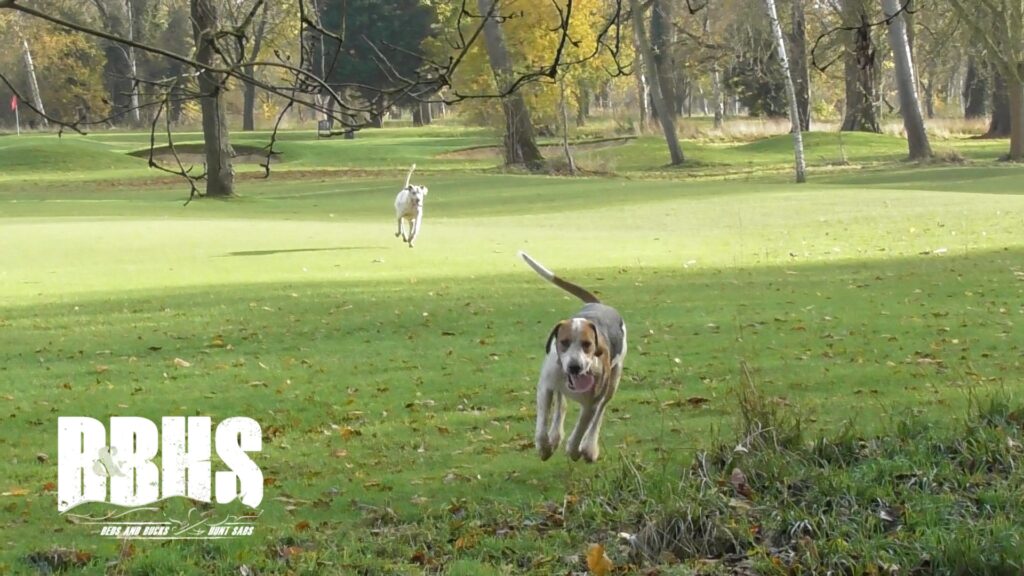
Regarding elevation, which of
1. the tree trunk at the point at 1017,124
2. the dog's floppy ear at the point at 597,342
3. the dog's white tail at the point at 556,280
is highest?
the tree trunk at the point at 1017,124

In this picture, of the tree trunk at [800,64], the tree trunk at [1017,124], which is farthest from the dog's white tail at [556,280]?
the tree trunk at [800,64]

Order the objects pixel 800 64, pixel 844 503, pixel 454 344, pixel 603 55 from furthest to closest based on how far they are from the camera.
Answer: pixel 800 64
pixel 603 55
pixel 454 344
pixel 844 503

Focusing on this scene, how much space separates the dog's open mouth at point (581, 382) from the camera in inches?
259

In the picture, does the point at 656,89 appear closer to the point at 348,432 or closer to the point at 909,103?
the point at 909,103

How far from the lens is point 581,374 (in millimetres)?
6520

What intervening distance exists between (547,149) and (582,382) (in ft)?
183

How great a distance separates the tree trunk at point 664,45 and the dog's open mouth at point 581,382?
5641 cm

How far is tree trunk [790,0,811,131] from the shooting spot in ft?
188

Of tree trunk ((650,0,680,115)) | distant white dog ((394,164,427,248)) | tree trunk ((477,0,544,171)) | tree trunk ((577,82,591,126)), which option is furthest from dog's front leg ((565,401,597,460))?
tree trunk ((577,82,591,126))

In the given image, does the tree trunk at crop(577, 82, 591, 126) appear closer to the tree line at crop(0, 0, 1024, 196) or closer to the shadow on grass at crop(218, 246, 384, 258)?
the tree line at crop(0, 0, 1024, 196)

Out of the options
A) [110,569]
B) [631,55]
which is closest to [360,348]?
[110,569]

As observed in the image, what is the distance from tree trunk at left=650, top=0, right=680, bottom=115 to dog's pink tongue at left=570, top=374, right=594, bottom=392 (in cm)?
5640

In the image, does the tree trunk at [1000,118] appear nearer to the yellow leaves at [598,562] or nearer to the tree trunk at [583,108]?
the tree trunk at [583,108]

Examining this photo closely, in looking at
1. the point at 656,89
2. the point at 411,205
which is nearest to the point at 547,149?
the point at 656,89
